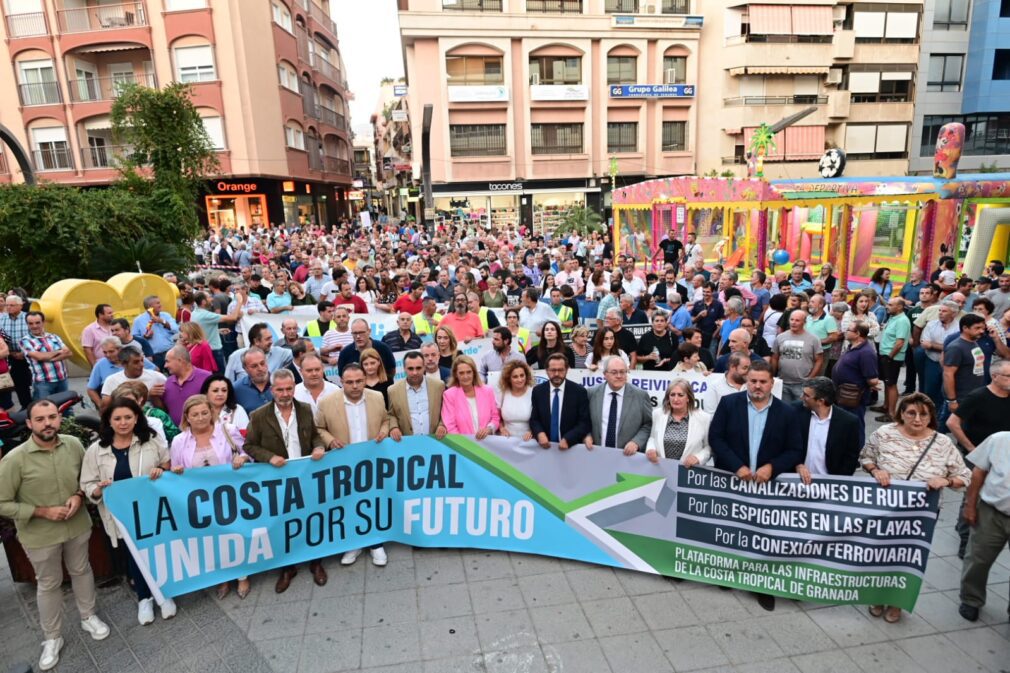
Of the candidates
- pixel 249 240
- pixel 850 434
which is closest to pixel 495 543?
pixel 850 434

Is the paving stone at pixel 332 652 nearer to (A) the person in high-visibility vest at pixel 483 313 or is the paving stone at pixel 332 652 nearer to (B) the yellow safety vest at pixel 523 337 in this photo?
(B) the yellow safety vest at pixel 523 337

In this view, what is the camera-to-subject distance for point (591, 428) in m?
5.23

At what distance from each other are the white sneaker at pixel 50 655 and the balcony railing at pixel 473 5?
3719cm

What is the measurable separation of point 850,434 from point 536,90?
35.1 m

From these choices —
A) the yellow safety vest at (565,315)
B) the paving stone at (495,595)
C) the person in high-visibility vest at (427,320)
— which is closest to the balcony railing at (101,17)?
the person in high-visibility vest at (427,320)

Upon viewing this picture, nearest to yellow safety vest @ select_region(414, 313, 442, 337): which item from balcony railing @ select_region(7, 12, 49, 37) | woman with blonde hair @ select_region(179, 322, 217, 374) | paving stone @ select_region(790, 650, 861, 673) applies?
woman with blonde hair @ select_region(179, 322, 217, 374)

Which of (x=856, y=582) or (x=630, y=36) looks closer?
(x=856, y=582)

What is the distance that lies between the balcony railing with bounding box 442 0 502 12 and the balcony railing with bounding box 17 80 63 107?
20594mm

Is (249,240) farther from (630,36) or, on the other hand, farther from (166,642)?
(630,36)

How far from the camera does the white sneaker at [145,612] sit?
450 centimetres

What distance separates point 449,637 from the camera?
4.26 m

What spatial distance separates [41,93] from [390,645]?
36.4m

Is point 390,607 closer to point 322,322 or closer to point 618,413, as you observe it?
point 618,413

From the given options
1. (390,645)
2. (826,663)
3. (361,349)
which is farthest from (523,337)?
(826,663)
